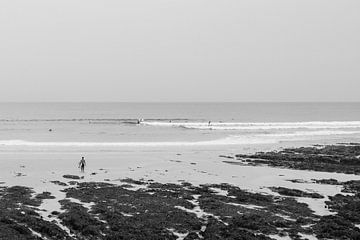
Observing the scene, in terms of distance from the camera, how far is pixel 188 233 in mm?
13406

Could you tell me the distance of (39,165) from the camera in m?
28.4

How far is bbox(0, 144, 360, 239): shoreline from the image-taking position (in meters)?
13.5

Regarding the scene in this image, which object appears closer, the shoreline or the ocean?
the shoreline

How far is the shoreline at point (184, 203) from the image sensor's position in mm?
13531

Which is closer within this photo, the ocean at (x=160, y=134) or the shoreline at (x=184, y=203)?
the shoreline at (x=184, y=203)

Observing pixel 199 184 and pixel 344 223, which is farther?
pixel 199 184

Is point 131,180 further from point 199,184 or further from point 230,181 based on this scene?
point 230,181

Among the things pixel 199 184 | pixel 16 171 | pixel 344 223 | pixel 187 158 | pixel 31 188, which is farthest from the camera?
pixel 187 158

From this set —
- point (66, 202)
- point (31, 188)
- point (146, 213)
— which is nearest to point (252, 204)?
point (146, 213)

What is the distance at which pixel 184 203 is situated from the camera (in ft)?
57.0

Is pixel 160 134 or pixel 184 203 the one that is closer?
pixel 184 203

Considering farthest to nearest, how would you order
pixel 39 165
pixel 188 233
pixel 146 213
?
pixel 39 165 < pixel 146 213 < pixel 188 233

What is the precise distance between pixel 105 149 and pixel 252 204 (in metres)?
24.5

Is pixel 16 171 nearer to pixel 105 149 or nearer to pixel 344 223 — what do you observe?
pixel 105 149
